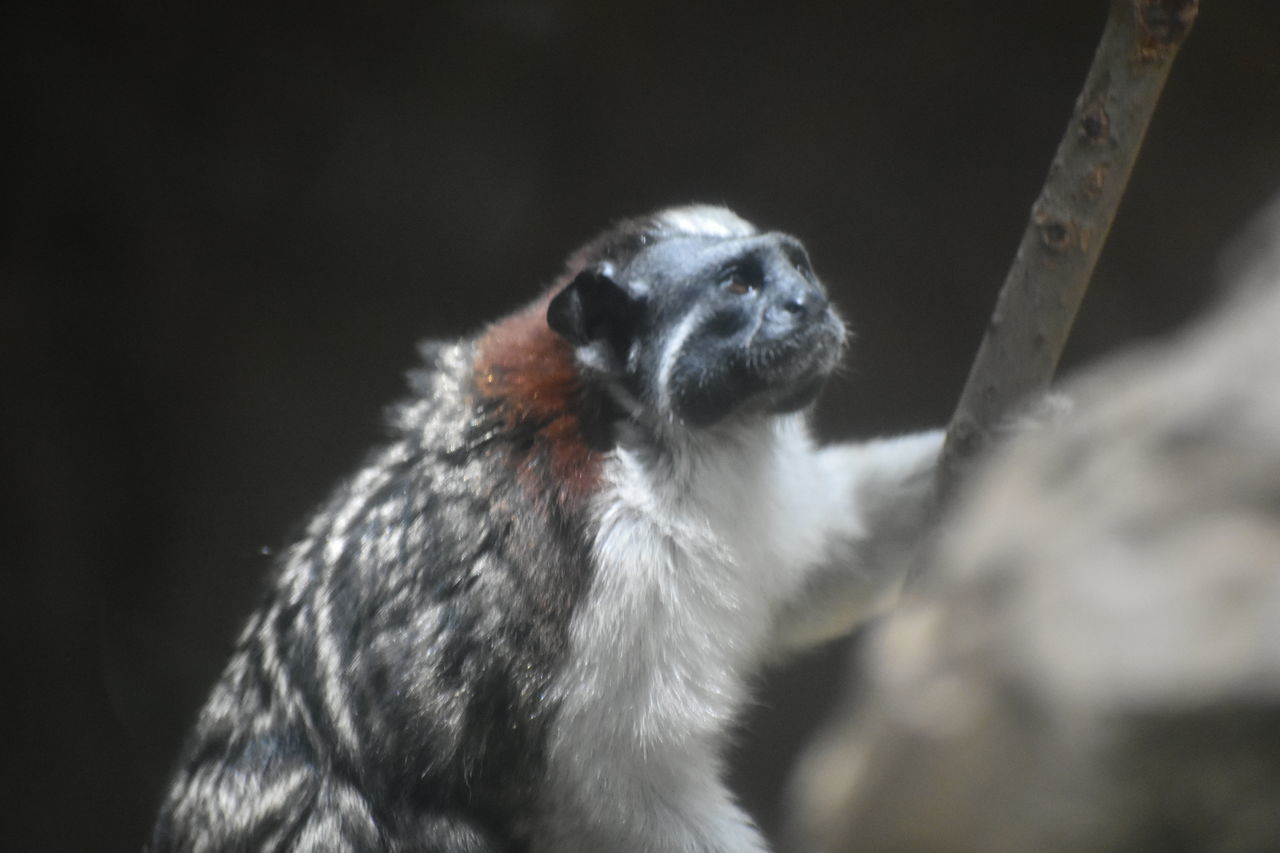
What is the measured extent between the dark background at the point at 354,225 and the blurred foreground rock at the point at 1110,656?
8.36 feet

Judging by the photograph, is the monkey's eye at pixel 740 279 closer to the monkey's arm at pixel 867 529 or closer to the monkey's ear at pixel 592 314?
the monkey's ear at pixel 592 314

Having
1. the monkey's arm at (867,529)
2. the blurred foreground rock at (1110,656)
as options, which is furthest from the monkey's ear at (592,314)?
the blurred foreground rock at (1110,656)

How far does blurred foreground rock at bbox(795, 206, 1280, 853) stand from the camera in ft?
4.24

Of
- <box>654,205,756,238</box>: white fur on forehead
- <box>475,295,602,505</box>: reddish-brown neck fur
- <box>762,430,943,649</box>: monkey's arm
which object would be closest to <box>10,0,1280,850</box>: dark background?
<box>762,430,943,649</box>: monkey's arm

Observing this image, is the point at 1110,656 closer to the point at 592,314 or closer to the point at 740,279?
the point at 740,279

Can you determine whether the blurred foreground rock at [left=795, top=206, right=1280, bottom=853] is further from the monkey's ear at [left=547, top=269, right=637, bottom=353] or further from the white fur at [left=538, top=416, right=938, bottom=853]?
the monkey's ear at [left=547, top=269, right=637, bottom=353]

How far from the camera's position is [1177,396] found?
1529mm

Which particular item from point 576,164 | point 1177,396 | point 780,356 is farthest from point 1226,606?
point 576,164

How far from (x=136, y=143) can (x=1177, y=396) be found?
376 centimetres

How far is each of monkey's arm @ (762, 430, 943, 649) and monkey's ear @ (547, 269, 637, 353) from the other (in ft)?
2.44

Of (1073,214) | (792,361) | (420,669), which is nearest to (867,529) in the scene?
(792,361)

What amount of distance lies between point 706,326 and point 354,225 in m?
2.23

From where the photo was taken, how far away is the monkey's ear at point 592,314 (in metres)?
2.81

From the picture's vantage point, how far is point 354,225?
453cm
